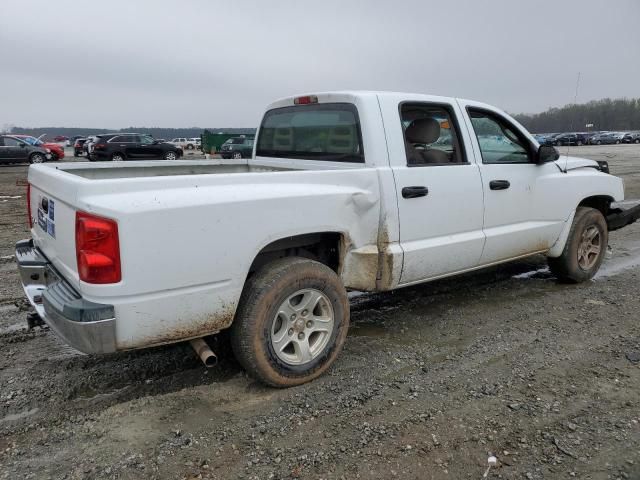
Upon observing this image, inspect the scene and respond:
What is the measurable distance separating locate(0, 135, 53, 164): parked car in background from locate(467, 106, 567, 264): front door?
2771cm

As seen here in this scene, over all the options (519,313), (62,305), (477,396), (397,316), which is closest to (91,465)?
(62,305)

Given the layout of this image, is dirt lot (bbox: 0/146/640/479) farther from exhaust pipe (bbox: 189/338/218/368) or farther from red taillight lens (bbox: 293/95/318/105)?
red taillight lens (bbox: 293/95/318/105)

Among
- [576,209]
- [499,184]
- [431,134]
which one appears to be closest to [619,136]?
[576,209]

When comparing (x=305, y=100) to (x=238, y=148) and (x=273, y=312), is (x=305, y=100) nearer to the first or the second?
(x=273, y=312)

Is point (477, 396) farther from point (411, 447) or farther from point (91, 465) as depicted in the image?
point (91, 465)

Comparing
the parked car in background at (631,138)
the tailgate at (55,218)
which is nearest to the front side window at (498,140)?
the tailgate at (55,218)

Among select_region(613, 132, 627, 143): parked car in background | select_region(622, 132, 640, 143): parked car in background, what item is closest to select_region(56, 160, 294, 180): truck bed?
select_region(613, 132, 627, 143): parked car in background

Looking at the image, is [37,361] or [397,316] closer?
[37,361]

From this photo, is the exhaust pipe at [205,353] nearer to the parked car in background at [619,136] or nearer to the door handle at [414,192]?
the door handle at [414,192]

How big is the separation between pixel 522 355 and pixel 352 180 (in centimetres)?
181

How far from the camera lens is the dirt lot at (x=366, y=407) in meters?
2.62

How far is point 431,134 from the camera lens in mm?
4199

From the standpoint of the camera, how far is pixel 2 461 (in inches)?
103

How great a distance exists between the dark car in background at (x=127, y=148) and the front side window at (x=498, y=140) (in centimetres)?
2568
